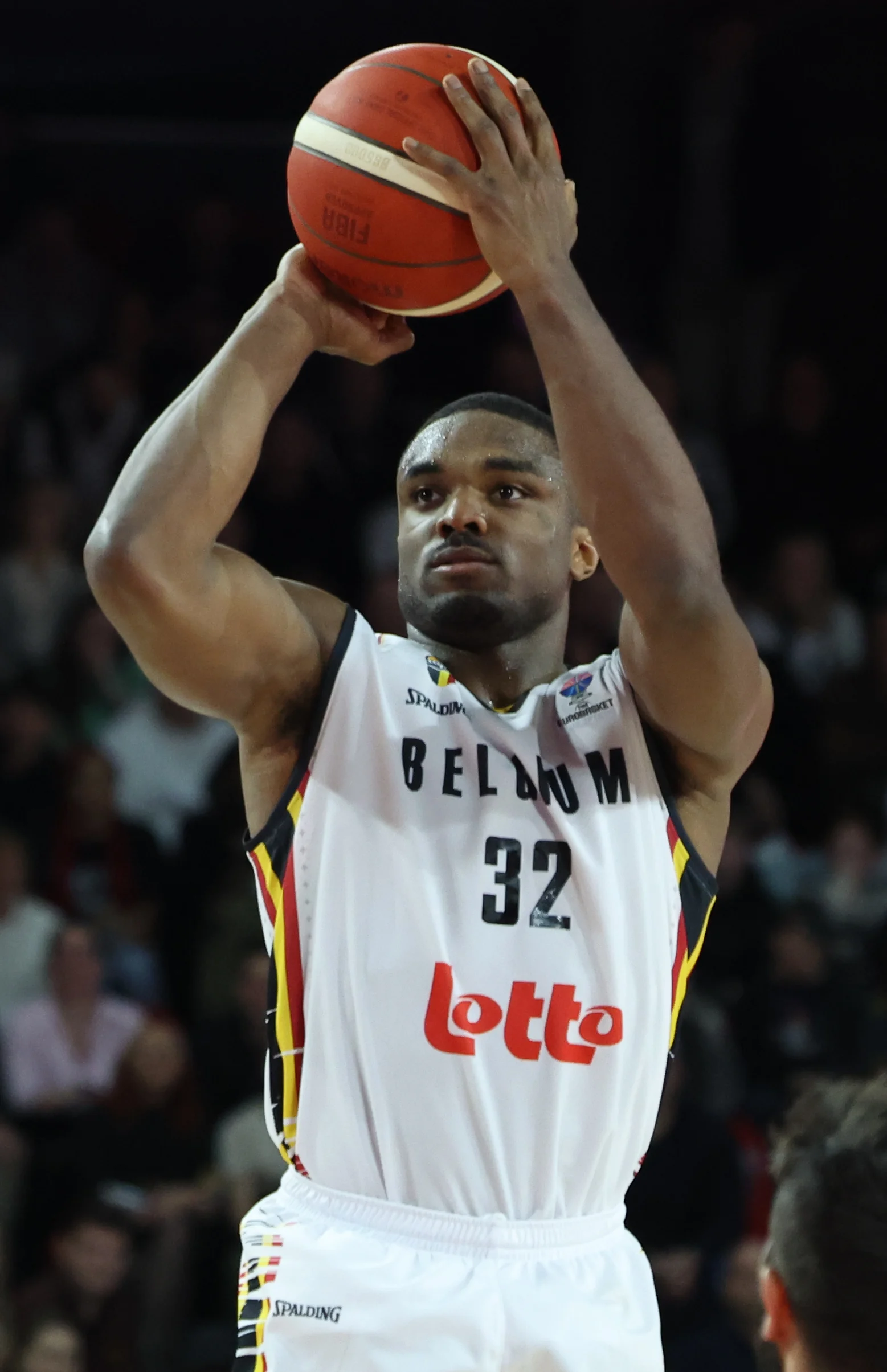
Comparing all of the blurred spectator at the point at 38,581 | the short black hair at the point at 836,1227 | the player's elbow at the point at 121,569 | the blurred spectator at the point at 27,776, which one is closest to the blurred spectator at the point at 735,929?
the blurred spectator at the point at 27,776

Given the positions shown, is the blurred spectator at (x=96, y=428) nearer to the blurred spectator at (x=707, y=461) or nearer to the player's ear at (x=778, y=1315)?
the blurred spectator at (x=707, y=461)

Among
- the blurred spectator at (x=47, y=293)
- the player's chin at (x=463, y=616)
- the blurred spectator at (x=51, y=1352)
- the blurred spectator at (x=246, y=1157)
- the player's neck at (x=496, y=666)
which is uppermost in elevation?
the blurred spectator at (x=47, y=293)

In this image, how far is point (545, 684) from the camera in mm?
3930

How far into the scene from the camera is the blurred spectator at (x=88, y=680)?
8641mm

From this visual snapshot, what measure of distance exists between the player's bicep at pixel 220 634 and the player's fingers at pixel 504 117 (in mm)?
955

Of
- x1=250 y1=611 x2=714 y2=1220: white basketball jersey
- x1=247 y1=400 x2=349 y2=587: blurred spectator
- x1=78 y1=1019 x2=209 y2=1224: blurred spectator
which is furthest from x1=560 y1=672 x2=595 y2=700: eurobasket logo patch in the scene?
x1=247 y1=400 x2=349 y2=587: blurred spectator

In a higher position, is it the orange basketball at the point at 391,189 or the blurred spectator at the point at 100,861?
the orange basketball at the point at 391,189

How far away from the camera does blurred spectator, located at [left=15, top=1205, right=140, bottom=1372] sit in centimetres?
661

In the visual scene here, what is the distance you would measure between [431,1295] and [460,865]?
81cm

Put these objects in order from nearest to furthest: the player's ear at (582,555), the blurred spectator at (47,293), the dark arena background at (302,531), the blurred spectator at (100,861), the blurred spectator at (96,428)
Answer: the player's ear at (582,555) < the dark arena background at (302,531) < the blurred spectator at (100,861) < the blurred spectator at (96,428) < the blurred spectator at (47,293)

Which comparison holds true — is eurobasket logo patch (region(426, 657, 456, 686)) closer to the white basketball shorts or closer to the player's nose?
the player's nose

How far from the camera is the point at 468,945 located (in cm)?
339

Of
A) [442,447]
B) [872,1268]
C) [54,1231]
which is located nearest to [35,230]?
[54,1231]

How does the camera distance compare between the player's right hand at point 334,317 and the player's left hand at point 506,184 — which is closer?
the player's left hand at point 506,184
